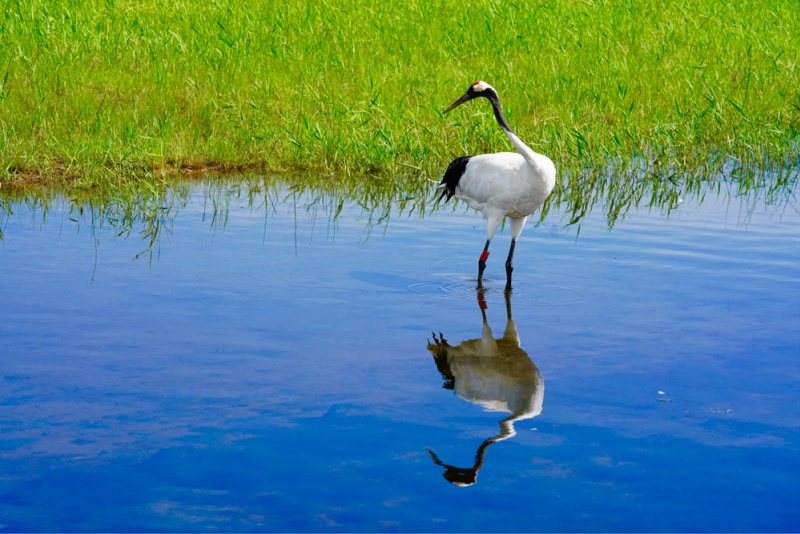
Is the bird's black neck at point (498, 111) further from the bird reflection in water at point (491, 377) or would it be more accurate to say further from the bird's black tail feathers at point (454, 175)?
the bird reflection in water at point (491, 377)

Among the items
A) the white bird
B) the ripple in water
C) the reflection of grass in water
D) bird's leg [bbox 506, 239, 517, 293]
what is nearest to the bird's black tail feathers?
the white bird

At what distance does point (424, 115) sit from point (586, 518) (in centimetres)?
946

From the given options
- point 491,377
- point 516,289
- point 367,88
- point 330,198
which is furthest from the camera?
point 367,88

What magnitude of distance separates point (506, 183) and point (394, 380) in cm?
291

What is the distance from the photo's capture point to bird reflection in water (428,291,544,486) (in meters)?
5.25

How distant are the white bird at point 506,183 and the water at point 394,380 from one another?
0.37 metres

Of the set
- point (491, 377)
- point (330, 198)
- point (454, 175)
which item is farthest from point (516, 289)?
point (330, 198)

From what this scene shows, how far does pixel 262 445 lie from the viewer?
16.7ft

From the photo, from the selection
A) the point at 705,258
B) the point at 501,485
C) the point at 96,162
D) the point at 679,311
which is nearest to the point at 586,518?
the point at 501,485

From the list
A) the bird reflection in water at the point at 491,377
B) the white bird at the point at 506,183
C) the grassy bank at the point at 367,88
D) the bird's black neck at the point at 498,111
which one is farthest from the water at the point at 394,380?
the grassy bank at the point at 367,88

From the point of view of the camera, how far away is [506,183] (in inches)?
336

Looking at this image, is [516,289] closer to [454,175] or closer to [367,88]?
[454,175]

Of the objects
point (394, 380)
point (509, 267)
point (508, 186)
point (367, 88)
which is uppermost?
point (367, 88)

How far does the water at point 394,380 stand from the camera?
457 cm
